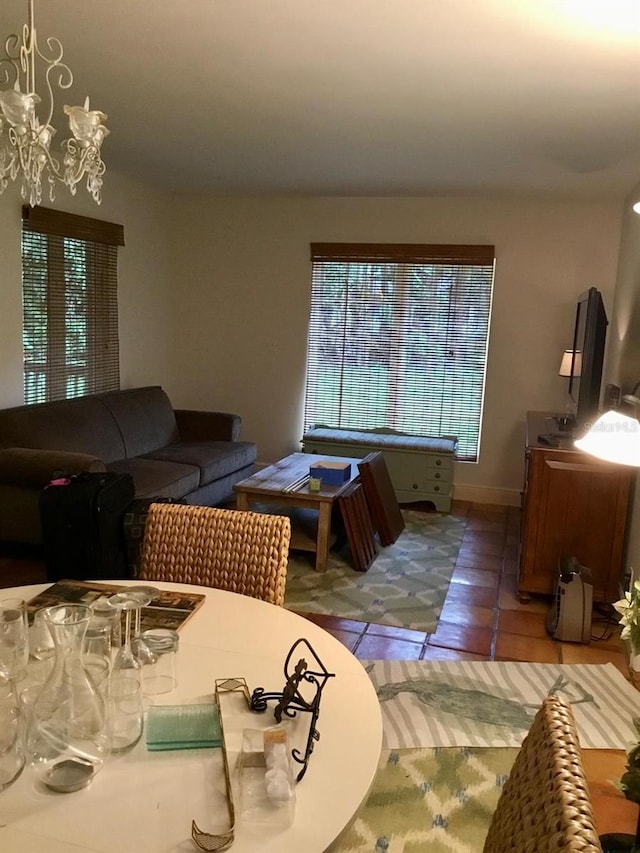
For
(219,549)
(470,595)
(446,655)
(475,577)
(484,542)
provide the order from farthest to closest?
(484,542), (475,577), (470,595), (446,655), (219,549)

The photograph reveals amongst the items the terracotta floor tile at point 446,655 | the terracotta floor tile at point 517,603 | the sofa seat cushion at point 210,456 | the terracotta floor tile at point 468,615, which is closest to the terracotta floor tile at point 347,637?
the terracotta floor tile at point 446,655

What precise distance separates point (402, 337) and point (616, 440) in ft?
11.6

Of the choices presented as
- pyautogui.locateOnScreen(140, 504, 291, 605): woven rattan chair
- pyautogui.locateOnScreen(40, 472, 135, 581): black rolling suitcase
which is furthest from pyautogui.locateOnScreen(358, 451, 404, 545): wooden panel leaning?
pyautogui.locateOnScreen(140, 504, 291, 605): woven rattan chair

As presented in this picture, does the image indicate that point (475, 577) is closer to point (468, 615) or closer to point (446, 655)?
point (468, 615)

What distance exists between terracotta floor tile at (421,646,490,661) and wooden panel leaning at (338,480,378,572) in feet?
2.99

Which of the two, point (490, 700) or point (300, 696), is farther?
point (490, 700)

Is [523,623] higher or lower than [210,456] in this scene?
lower

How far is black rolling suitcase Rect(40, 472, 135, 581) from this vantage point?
3076mm

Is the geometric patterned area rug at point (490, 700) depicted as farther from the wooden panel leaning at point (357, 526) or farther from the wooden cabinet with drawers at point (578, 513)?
the wooden panel leaning at point (357, 526)

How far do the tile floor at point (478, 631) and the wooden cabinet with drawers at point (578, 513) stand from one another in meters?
0.24

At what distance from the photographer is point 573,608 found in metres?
3.09

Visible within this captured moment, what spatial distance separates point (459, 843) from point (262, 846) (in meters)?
1.26

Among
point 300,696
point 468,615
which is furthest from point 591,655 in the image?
point 300,696

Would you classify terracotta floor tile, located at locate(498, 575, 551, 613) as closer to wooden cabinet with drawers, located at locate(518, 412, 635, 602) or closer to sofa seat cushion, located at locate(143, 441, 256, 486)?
wooden cabinet with drawers, located at locate(518, 412, 635, 602)
